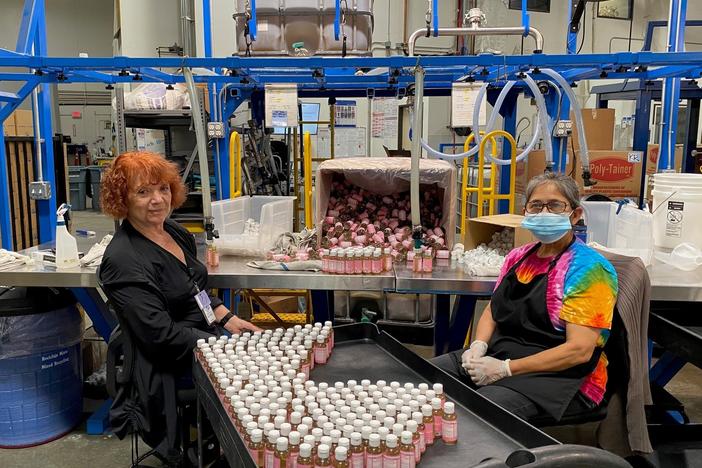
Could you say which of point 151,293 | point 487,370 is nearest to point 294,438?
point 487,370

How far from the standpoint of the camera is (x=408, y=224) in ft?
10.4

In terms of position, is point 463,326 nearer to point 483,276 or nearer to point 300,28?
point 483,276

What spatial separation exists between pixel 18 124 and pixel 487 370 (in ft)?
19.3

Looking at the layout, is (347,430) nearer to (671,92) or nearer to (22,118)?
(671,92)

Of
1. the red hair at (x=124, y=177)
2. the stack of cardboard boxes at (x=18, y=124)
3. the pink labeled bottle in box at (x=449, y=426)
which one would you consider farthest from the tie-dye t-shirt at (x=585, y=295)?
the stack of cardboard boxes at (x=18, y=124)

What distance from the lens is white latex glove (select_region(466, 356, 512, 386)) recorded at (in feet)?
6.67

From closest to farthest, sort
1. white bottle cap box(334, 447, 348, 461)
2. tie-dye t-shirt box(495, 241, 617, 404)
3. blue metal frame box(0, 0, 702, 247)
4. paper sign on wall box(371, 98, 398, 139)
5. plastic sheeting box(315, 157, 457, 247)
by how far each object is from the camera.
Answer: white bottle cap box(334, 447, 348, 461) < tie-dye t-shirt box(495, 241, 617, 404) < blue metal frame box(0, 0, 702, 247) < plastic sheeting box(315, 157, 457, 247) < paper sign on wall box(371, 98, 398, 139)

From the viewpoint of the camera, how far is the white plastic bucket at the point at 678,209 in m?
2.85

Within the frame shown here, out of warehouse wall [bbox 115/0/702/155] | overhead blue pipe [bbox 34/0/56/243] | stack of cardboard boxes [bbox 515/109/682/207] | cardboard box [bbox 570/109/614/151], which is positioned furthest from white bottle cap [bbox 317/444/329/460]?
warehouse wall [bbox 115/0/702/155]

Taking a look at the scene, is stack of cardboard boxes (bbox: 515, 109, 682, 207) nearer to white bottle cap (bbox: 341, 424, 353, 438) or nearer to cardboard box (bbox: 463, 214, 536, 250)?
cardboard box (bbox: 463, 214, 536, 250)

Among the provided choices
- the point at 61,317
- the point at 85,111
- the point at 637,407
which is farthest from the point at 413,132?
the point at 85,111

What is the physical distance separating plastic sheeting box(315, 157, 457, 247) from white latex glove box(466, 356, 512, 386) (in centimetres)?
102

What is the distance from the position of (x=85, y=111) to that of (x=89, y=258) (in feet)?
41.8

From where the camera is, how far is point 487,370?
80.4 inches
